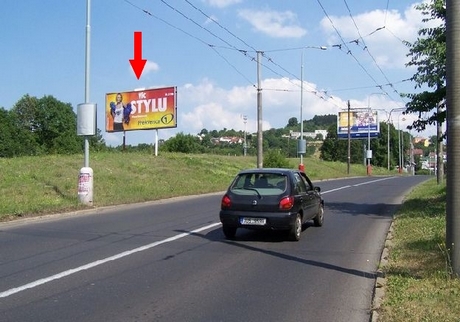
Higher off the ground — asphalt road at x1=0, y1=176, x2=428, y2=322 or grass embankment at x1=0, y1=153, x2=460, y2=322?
grass embankment at x1=0, y1=153, x2=460, y2=322

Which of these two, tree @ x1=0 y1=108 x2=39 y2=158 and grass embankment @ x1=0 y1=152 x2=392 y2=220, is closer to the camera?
grass embankment @ x1=0 y1=152 x2=392 y2=220

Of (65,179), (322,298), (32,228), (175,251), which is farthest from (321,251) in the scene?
(65,179)

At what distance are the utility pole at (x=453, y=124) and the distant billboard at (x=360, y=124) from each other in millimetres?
Answer: 66472

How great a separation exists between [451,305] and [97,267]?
5.12 m

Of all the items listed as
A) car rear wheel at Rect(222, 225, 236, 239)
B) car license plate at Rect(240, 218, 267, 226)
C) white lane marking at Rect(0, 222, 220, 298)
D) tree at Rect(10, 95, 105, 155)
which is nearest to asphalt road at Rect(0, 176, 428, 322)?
white lane marking at Rect(0, 222, 220, 298)

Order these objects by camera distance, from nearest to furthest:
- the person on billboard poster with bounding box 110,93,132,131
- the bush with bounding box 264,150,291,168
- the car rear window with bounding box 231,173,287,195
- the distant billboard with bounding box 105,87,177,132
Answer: the car rear window with bounding box 231,173,287,195 → the bush with bounding box 264,150,291,168 → the distant billboard with bounding box 105,87,177,132 → the person on billboard poster with bounding box 110,93,132,131

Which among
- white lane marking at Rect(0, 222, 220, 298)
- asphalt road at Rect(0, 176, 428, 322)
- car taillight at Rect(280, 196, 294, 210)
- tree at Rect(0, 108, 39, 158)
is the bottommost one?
asphalt road at Rect(0, 176, 428, 322)

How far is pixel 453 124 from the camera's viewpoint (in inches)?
265

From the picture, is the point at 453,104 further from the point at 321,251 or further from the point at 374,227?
the point at 374,227

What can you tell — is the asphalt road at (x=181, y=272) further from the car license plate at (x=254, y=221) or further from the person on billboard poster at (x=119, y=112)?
the person on billboard poster at (x=119, y=112)

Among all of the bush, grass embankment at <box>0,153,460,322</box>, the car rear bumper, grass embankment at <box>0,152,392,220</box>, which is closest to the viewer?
grass embankment at <box>0,153,460,322</box>

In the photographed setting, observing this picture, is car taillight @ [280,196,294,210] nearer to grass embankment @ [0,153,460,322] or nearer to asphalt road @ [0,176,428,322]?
asphalt road @ [0,176,428,322]

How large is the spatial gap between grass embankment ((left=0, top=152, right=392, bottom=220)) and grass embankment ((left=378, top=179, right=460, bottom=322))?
10.3 metres

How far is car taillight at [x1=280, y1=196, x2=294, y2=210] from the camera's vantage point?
1072cm
